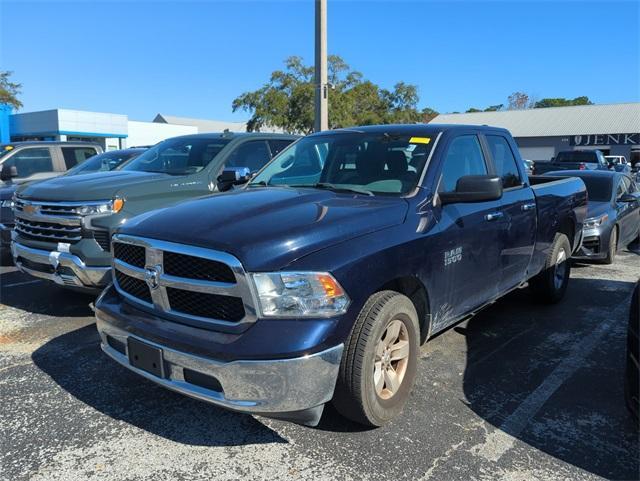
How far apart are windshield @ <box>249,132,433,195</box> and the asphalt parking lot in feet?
5.06

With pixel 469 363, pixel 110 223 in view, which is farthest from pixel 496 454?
pixel 110 223

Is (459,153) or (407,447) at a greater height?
(459,153)

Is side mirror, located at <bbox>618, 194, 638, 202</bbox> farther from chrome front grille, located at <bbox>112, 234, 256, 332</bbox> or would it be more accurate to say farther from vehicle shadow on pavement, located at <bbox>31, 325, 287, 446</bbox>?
chrome front grille, located at <bbox>112, 234, 256, 332</bbox>

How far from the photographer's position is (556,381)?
12.9 ft

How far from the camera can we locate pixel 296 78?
43938mm

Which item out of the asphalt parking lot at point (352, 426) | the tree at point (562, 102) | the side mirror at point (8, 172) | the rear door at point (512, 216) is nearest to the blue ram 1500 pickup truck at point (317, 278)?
the rear door at point (512, 216)

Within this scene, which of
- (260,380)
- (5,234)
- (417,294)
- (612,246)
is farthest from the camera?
(612,246)

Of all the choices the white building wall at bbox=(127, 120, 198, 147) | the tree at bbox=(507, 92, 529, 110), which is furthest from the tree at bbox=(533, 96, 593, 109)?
the white building wall at bbox=(127, 120, 198, 147)

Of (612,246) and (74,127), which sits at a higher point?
(74,127)

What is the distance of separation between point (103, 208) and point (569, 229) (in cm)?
516

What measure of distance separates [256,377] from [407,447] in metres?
1.08

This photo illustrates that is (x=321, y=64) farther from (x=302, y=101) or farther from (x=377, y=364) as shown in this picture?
(x=302, y=101)

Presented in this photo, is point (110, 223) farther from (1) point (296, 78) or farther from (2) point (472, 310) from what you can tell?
(1) point (296, 78)

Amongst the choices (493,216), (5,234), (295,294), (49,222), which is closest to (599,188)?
(493,216)
